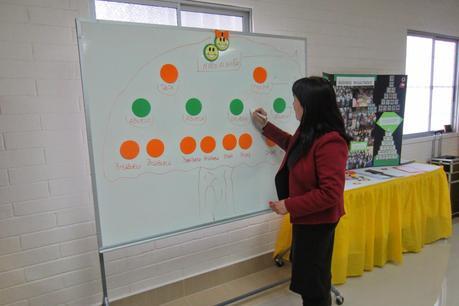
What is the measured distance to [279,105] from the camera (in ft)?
6.63

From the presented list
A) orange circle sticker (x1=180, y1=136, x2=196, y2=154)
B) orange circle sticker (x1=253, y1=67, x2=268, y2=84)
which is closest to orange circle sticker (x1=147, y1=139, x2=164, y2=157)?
orange circle sticker (x1=180, y1=136, x2=196, y2=154)

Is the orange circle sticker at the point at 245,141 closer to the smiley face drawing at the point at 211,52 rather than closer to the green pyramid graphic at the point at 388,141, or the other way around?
the smiley face drawing at the point at 211,52

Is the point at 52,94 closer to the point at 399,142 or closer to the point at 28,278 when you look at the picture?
the point at 28,278

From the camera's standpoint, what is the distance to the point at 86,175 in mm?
1942

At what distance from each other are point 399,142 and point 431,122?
152 centimetres

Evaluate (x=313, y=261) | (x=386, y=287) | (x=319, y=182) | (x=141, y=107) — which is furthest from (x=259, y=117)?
(x=386, y=287)

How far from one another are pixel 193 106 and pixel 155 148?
31cm

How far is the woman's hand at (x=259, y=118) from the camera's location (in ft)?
6.28

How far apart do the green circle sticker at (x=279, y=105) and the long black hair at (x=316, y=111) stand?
1.39 ft

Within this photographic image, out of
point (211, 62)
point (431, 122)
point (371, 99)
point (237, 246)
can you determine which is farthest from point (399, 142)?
point (211, 62)

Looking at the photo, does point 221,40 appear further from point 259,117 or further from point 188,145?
point 188,145

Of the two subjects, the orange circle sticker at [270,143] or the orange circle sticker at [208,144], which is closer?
the orange circle sticker at [208,144]

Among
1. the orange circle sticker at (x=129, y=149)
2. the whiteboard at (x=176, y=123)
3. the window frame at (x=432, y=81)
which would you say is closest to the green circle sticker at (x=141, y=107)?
the whiteboard at (x=176, y=123)

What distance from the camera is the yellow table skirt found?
241cm
